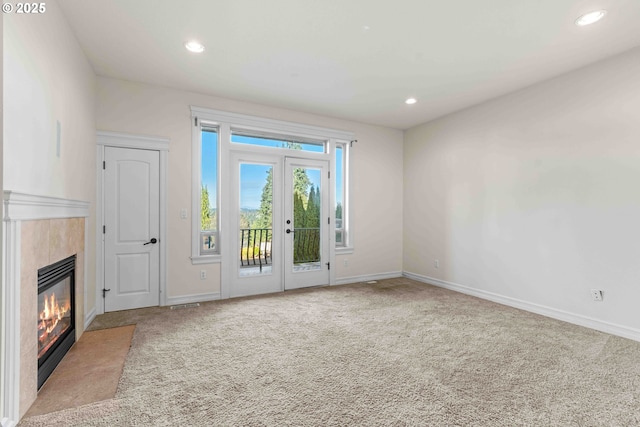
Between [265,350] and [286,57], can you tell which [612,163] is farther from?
[265,350]

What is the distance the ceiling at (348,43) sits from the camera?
2510 mm

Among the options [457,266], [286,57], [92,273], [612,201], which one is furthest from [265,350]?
[612,201]

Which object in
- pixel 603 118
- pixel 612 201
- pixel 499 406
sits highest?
pixel 603 118

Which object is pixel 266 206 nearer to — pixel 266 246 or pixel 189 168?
pixel 266 246

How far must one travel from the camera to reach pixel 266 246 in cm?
476

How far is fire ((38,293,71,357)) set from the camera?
2279 mm

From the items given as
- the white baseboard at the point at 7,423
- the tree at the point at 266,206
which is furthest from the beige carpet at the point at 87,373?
the tree at the point at 266,206

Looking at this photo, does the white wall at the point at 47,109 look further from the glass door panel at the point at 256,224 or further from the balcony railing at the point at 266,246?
the balcony railing at the point at 266,246

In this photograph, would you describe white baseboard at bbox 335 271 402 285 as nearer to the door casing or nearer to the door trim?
the door casing

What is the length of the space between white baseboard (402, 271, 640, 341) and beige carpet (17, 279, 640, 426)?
14 cm

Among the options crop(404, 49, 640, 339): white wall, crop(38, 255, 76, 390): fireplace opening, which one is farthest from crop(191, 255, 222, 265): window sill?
crop(404, 49, 640, 339): white wall

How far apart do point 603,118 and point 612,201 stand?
0.86 meters

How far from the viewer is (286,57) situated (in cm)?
327

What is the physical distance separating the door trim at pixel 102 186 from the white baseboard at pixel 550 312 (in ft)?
13.5
